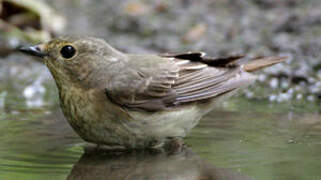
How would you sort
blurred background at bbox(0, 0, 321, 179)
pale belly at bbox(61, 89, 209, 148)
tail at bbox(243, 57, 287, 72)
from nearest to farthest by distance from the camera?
blurred background at bbox(0, 0, 321, 179), pale belly at bbox(61, 89, 209, 148), tail at bbox(243, 57, 287, 72)

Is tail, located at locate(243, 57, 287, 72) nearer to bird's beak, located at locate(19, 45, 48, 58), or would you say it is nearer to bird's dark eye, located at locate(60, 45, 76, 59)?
bird's dark eye, located at locate(60, 45, 76, 59)

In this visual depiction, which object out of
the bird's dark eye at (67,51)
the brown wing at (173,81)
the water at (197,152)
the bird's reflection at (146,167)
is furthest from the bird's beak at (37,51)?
the bird's reflection at (146,167)

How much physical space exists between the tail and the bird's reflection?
1170mm

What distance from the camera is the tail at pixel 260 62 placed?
5.52 meters

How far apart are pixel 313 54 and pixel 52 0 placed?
4787mm

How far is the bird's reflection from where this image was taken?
403 centimetres

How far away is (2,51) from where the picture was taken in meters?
9.32

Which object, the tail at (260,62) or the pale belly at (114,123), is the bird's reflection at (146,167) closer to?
the pale belly at (114,123)

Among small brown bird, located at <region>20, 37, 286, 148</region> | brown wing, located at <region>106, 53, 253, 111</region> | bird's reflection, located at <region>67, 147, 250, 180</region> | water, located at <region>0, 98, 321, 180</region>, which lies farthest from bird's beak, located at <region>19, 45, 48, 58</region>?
bird's reflection, located at <region>67, 147, 250, 180</region>

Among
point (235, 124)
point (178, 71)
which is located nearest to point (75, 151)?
point (178, 71)

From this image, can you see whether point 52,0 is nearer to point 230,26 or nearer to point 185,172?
point 230,26

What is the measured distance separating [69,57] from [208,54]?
405cm

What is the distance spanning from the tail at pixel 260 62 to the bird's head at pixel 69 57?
1.35 m

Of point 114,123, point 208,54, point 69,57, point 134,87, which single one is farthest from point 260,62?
point 208,54
